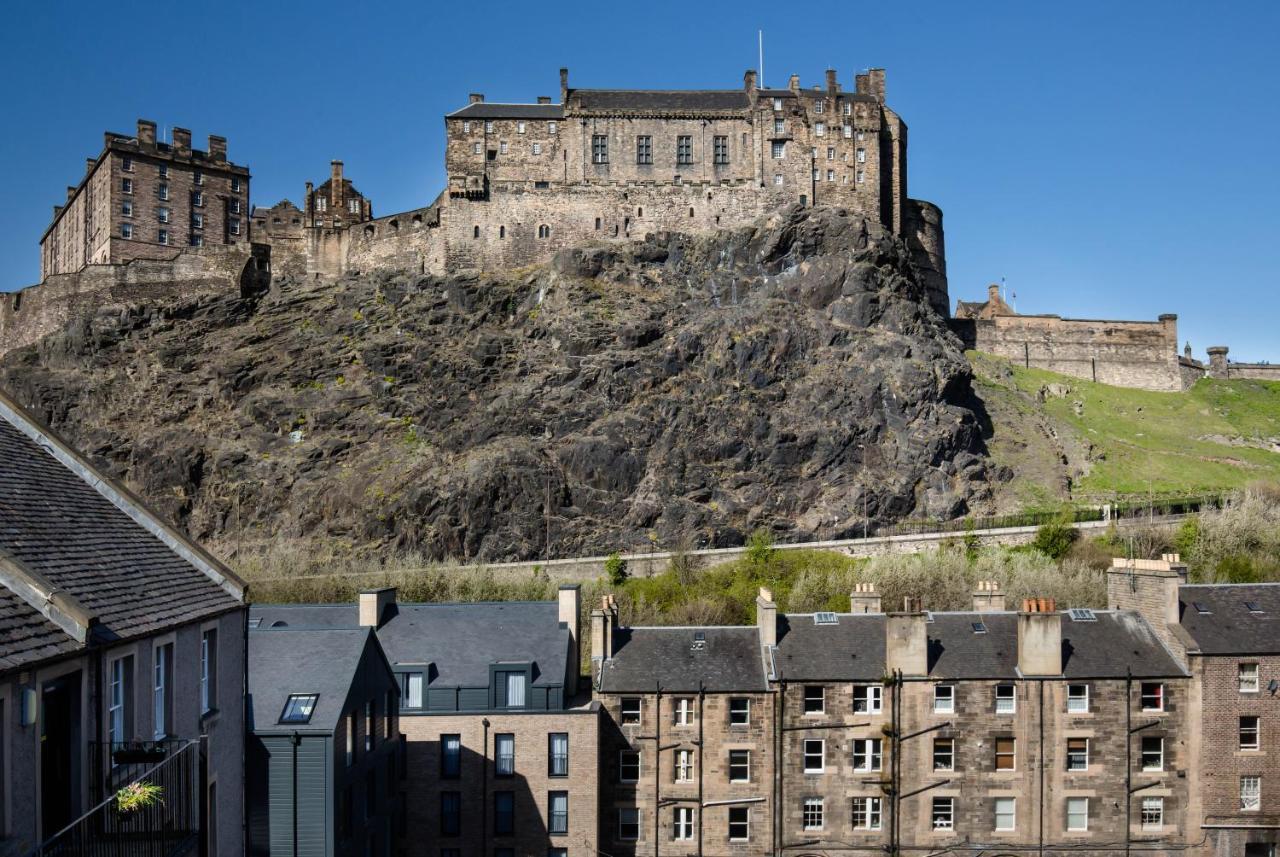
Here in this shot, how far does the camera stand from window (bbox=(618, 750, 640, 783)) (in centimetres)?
3309

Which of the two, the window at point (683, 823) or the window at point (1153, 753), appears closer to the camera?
the window at point (683, 823)

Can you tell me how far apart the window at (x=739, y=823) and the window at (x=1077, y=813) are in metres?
8.36

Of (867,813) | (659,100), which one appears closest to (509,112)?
(659,100)

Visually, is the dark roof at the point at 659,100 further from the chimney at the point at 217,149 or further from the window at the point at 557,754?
the window at the point at 557,754

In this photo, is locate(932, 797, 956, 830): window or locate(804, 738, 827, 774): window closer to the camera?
locate(932, 797, 956, 830): window

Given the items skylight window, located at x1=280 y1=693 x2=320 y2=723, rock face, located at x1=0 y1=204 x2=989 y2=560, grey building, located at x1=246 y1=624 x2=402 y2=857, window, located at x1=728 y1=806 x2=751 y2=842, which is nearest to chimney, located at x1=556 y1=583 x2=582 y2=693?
window, located at x1=728 y1=806 x2=751 y2=842

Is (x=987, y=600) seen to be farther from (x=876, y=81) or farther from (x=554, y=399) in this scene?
(x=876, y=81)

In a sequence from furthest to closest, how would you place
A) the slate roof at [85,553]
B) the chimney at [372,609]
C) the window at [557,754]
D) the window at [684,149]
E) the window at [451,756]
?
1. the window at [684,149]
2. the chimney at [372,609]
3. the window at [557,754]
4. the window at [451,756]
5. the slate roof at [85,553]

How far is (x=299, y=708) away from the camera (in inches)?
880

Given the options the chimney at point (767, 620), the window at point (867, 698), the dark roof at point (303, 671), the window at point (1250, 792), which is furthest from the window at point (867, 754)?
the dark roof at point (303, 671)

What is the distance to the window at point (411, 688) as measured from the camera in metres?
31.5

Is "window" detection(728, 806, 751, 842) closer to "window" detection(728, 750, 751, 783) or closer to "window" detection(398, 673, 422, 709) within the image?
"window" detection(728, 750, 751, 783)

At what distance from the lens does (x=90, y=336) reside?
7531 cm

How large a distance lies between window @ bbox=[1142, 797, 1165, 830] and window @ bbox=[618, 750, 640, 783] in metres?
13.4
